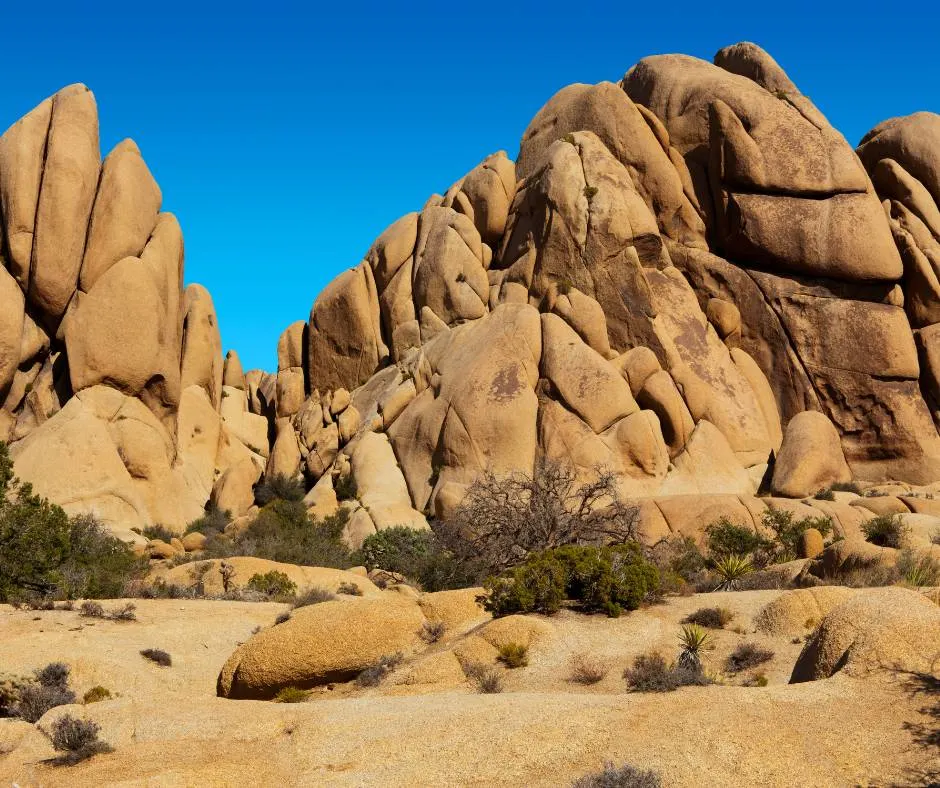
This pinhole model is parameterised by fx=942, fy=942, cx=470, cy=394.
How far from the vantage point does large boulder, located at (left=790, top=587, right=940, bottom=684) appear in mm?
10961

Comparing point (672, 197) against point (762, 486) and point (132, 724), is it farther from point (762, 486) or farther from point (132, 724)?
point (132, 724)

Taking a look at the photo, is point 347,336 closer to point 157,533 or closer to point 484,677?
point 157,533

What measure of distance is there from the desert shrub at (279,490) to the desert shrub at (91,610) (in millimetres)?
22023

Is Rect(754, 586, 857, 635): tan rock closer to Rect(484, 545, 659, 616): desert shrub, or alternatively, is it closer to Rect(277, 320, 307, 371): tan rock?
Rect(484, 545, 659, 616): desert shrub

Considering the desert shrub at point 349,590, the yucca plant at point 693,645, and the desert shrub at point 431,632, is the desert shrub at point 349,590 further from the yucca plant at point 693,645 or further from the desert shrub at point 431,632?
the yucca plant at point 693,645

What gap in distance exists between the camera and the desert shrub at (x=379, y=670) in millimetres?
15648

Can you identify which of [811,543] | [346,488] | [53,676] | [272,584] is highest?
[346,488]

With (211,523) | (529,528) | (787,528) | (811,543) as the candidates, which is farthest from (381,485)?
(811,543)

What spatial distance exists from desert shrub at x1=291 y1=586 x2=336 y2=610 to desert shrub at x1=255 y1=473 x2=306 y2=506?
18771 millimetres

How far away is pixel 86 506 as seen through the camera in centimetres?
3781

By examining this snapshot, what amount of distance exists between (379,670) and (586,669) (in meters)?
3.62

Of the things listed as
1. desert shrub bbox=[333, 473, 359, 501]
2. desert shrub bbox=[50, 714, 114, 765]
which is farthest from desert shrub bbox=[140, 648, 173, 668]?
desert shrub bbox=[333, 473, 359, 501]

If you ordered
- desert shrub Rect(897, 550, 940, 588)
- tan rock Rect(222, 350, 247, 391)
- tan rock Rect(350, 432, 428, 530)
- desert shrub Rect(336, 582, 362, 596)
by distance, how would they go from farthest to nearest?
tan rock Rect(222, 350, 247, 391) < tan rock Rect(350, 432, 428, 530) < desert shrub Rect(336, 582, 362, 596) < desert shrub Rect(897, 550, 940, 588)

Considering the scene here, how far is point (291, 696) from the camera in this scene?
15.6 m
